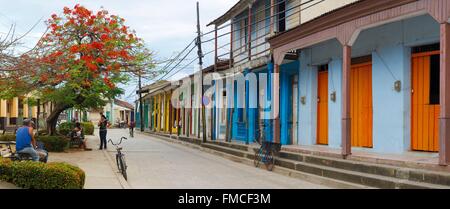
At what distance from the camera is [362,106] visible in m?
12.5

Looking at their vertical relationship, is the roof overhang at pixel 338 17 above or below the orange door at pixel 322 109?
above

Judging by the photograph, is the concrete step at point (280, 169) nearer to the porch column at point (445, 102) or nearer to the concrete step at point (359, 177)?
the concrete step at point (359, 177)

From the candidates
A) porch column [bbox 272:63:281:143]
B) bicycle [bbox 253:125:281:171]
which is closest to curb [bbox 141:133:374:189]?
bicycle [bbox 253:125:281:171]

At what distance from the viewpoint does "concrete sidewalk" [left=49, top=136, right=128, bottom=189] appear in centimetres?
1015

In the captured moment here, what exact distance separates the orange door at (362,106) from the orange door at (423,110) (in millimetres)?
1535

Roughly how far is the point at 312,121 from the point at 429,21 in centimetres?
544

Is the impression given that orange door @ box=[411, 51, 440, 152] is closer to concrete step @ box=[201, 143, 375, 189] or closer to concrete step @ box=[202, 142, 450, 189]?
concrete step @ box=[202, 142, 450, 189]

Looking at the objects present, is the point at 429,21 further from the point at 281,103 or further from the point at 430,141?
the point at 281,103

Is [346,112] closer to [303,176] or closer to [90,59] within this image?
[303,176]

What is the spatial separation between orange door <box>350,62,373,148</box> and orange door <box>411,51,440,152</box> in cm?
154

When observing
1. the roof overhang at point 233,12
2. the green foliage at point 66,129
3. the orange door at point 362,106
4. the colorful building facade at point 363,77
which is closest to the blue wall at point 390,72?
the colorful building facade at point 363,77

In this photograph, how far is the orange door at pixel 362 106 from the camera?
12273 mm

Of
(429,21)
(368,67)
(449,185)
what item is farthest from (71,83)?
(449,185)
